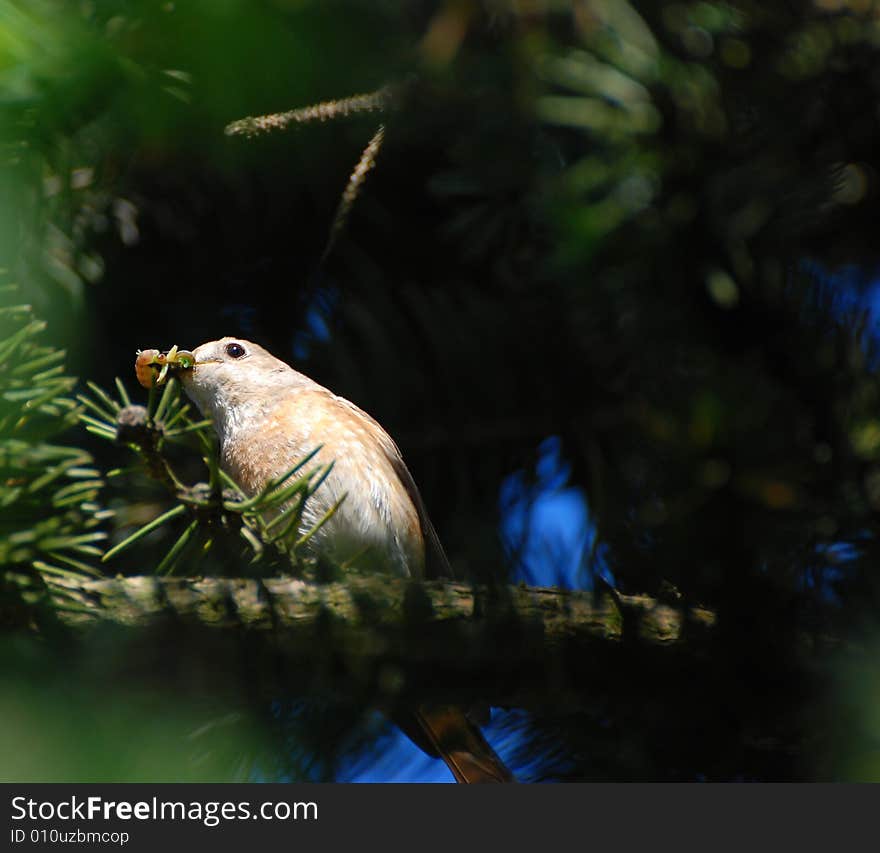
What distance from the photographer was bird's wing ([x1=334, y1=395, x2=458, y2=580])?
95.5 inches

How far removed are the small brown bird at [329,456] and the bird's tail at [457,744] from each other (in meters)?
0.38

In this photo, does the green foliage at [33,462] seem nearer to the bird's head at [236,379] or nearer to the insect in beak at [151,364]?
the insect in beak at [151,364]

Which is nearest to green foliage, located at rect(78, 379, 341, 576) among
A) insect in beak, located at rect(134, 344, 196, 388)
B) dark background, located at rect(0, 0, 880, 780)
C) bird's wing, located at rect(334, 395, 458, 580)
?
dark background, located at rect(0, 0, 880, 780)

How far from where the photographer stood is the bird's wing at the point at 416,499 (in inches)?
95.5

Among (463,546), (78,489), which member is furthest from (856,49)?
(78,489)

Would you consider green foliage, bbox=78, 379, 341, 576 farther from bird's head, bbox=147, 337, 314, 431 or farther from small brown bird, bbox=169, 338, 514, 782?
bird's head, bbox=147, 337, 314, 431

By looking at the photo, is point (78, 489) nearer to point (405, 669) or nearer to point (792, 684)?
point (405, 669)

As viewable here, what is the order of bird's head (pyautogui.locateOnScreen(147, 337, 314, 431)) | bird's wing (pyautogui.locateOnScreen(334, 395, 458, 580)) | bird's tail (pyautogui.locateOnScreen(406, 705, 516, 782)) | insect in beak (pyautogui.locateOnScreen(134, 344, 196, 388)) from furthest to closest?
bird's head (pyautogui.locateOnScreen(147, 337, 314, 431)) → bird's wing (pyautogui.locateOnScreen(334, 395, 458, 580)) → bird's tail (pyautogui.locateOnScreen(406, 705, 516, 782)) → insect in beak (pyautogui.locateOnScreen(134, 344, 196, 388))

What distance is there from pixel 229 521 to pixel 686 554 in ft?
2.82

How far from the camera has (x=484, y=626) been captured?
1.45 m

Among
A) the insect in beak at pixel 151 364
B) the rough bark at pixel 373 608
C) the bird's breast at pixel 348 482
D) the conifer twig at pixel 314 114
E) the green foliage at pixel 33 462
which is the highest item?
the conifer twig at pixel 314 114

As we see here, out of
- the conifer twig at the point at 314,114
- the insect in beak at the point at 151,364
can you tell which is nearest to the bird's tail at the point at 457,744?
the insect in beak at the point at 151,364

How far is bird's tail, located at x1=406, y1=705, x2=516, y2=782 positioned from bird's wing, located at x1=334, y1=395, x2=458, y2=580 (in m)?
0.35

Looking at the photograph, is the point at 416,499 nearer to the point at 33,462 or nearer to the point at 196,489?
the point at 196,489
